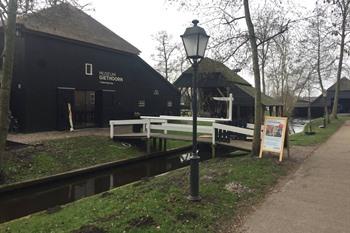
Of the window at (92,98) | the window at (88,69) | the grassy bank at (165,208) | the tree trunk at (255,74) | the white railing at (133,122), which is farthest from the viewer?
the window at (92,98)

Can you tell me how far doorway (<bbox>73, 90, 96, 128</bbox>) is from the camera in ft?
68.8

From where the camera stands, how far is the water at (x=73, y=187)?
29.8 ft

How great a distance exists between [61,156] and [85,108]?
9.10 meters

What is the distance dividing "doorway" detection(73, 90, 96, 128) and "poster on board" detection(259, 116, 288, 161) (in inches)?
510

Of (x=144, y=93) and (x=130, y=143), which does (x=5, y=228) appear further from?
(x=144, y=93)

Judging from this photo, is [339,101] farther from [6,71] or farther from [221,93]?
[6,71]

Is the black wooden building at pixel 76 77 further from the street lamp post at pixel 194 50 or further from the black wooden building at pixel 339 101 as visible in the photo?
the black wooden building at pixel 339 101

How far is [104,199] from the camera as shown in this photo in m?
7.40

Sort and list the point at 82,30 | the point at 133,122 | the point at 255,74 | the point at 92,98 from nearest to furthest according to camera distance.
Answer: the point at 255,74 → the point at 133,122 → the point at 82,30 → the point at 92,98

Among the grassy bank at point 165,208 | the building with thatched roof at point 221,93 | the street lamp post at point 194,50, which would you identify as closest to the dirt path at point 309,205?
the grassy bank at point 165,208

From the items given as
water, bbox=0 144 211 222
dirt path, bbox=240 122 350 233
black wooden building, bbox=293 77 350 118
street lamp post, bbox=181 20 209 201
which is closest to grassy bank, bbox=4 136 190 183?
water, bbox=0 144 211 222

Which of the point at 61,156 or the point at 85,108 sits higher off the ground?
the point at 85,108

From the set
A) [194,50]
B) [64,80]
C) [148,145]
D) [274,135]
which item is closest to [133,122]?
[148,145]

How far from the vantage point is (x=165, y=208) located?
19.3ft
